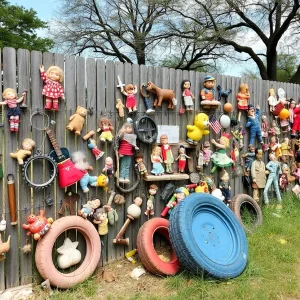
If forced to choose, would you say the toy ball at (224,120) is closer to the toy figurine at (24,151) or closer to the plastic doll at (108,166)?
the plastic doll at (108,166)

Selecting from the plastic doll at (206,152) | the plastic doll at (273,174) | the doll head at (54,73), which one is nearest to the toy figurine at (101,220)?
the doll head at (54,73)

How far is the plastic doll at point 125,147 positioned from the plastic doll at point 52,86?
77 centimetres

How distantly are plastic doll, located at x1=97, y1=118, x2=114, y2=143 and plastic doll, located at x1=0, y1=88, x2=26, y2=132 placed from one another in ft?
2.72

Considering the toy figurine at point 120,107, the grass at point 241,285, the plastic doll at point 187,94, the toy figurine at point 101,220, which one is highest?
the plastic doll at point 187,94

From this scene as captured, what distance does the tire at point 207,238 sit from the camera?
9.89 feet

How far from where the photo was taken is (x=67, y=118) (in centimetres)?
323

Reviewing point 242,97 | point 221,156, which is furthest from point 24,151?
point 242,97

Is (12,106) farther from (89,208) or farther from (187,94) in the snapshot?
(187,94)

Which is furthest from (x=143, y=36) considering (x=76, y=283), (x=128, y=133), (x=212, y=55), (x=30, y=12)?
(x=76, y=283)

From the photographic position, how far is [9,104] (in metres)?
2.82

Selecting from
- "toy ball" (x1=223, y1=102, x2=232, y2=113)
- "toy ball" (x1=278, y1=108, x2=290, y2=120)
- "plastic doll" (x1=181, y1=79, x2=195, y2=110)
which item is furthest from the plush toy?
"toy ball" (x1=278, y1=108, x2=290, y2=120)

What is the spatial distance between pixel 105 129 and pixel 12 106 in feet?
3.09

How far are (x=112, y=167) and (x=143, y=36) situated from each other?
15203mm

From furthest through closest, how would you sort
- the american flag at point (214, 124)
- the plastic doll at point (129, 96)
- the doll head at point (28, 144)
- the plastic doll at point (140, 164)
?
1. the american flag at point (214, 124)
2. the plastic doll at point (140, 164)
3. the plastic doll at point (129, 96)
4. the doll head at point (28, 144)
